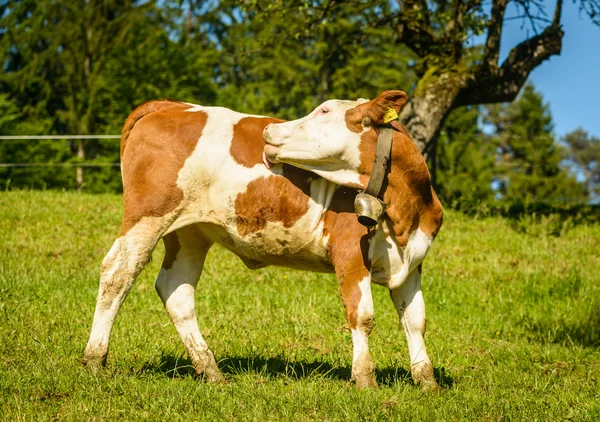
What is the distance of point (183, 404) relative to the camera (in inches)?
200

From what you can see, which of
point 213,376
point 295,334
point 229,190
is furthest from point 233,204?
point 295,334

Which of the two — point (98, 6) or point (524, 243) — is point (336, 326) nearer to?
point (524, 243)

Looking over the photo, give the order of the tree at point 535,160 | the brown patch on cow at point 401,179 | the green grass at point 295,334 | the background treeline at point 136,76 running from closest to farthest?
1. the green grass at point 295,334
2. the brown patch on cow at point 401,179
3. the background treeline at point 136,76
4. the tree at point 535,160

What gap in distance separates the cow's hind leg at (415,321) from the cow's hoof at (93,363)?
241 centimetres

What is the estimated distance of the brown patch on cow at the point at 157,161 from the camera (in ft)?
19.5

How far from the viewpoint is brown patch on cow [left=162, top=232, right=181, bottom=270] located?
657 cm

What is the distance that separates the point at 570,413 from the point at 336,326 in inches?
137

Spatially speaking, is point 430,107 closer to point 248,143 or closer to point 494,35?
point 494,35

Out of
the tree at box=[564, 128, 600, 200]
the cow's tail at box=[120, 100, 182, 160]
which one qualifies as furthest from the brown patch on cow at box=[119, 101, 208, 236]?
the tree at box=[564, 128, 600, 200]

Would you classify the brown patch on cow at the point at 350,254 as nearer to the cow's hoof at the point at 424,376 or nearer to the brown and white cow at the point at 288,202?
the brown and white cow at the point at 288,202

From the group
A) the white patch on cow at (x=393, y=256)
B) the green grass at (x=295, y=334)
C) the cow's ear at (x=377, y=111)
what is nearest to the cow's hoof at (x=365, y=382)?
the green grass at (x=295, y=334)

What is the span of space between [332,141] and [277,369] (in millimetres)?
2136

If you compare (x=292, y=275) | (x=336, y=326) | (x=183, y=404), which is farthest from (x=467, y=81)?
(x=183, y=404)

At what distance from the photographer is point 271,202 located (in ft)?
19.2
